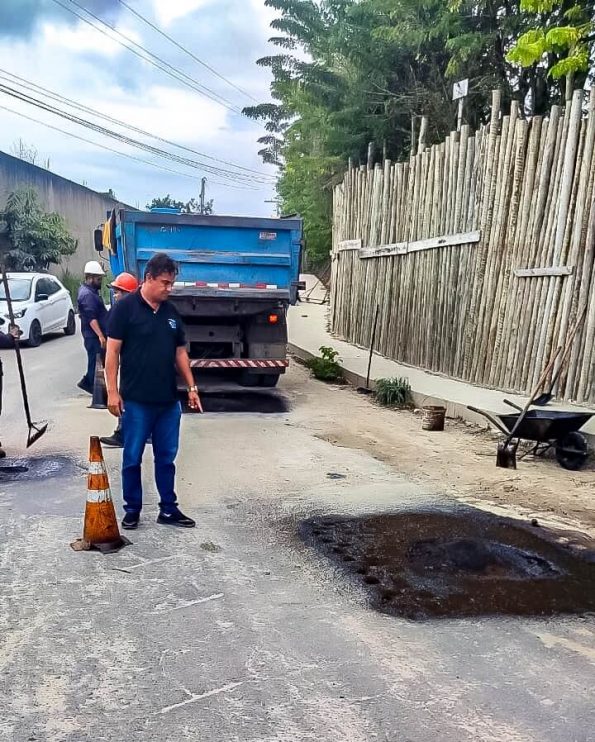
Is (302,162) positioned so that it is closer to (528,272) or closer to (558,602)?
(528,272)

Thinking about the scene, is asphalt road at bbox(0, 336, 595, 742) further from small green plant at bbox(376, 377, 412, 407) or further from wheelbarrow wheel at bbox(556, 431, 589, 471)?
small green plant at bbox(376, 377, 412, 407)

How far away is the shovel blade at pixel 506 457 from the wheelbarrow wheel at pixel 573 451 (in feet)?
1.51

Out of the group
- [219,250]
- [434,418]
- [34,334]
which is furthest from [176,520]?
[34,334]

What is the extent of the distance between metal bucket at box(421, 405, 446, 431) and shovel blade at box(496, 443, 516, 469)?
5.92 ft

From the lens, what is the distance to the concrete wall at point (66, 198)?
28058mm

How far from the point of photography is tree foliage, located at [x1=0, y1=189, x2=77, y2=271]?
2598 centimetres

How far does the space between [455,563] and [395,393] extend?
5914mm

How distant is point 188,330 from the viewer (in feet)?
32.8

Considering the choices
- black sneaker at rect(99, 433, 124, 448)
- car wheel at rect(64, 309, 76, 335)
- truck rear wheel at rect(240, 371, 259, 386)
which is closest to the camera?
black sneaker at rect(99, 433, 124, 448)

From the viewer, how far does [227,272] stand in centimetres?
970

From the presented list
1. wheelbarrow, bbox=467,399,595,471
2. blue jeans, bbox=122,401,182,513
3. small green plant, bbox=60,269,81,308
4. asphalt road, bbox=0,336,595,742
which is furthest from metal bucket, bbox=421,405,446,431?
small green plant, bbox=60,269,81,308

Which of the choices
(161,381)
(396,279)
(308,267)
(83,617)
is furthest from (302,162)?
(83,617)

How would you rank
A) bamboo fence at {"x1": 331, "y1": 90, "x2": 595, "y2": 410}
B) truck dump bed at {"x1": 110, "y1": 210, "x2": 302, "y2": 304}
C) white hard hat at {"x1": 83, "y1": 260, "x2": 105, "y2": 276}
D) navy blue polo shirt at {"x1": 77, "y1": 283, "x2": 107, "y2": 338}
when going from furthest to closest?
white hard hat at {"x1": 83, "y1": 260, "x2": 105, "y2": 276} → truck dump bed at {"x1": 110, "y1": 210, "x2": 302, "y2": 304} → navy blue polo shirt at {"x1": 77, "y1": 283, "x2": 107, "y2": 338} → bamboo fence at {"x1": 331, "y1": 90, "x2": 595, "y2": 410}

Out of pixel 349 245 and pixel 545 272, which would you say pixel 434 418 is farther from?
pixel 349 245
